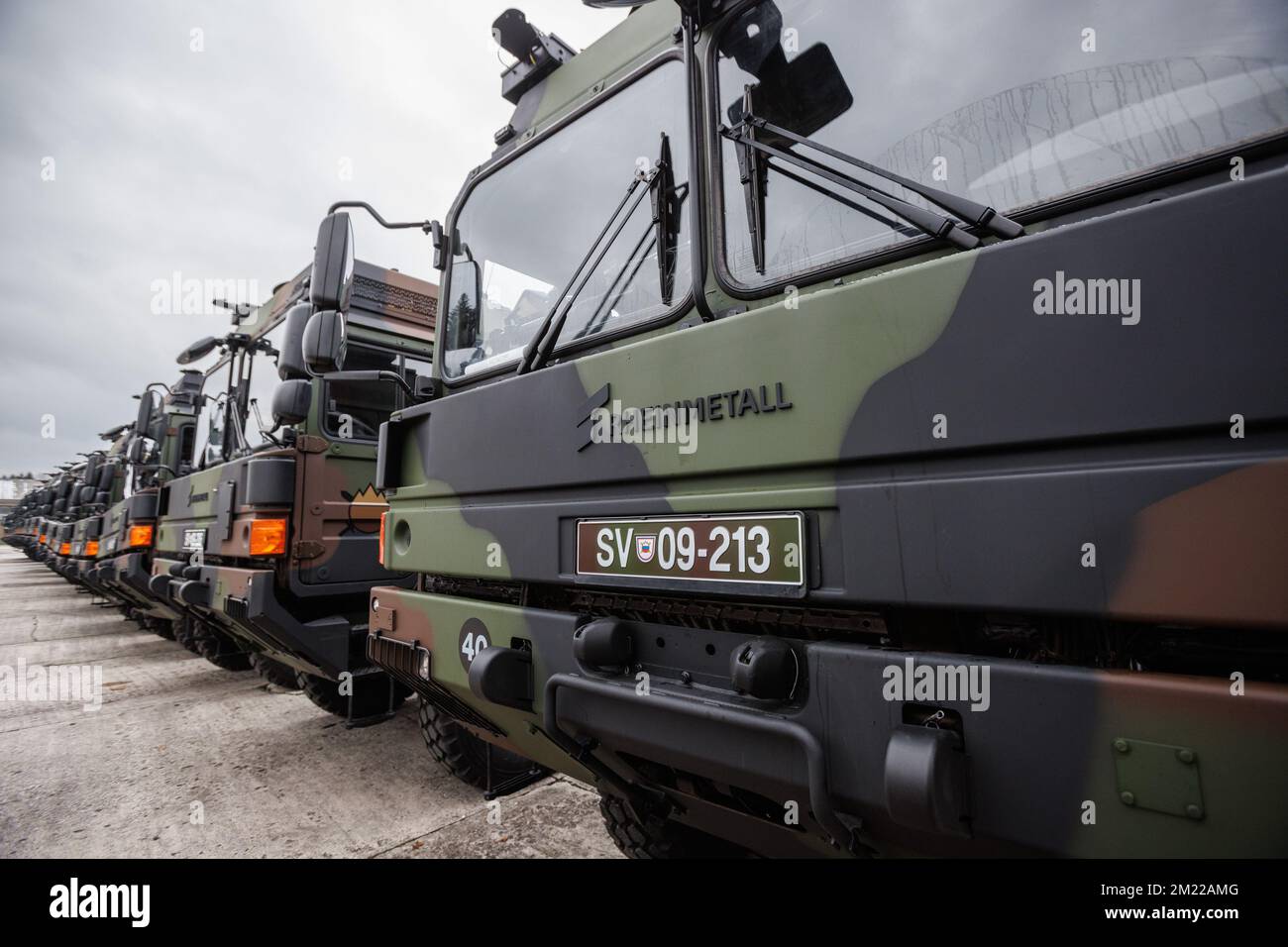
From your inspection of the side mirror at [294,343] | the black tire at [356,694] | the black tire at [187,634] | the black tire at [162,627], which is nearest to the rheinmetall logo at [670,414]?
the side mirror at [294,343]

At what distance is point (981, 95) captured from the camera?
125 centimetres

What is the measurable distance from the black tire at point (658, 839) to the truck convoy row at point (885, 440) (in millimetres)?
14

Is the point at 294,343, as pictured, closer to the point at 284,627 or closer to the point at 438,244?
the point at 438,244

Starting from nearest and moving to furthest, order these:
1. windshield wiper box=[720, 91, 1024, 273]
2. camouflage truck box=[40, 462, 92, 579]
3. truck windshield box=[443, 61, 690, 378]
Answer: windshield wiper box=[720, 91, 1024, 273] < truck windshield box=[443, 61, 690, 378] < camouflage truck box=[40, 462, 92, 579]

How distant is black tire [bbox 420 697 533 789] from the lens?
121 inches

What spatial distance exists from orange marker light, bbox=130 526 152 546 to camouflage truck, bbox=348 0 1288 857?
698 centimetres

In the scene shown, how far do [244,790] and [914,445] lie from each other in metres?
3.65

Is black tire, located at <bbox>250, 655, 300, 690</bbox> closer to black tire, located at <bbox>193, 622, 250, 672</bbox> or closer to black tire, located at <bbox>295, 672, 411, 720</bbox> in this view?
black tire, located at <bbox>295, 672, 411, 720</bbox>

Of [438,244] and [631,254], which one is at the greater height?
[438,244]

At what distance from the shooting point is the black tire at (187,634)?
7007 millimetres

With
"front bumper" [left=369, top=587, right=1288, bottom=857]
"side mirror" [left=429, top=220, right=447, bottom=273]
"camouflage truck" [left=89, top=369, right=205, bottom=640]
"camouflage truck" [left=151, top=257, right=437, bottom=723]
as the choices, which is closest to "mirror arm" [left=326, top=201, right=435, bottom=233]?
"side mirror" [left=429, top=220, right=447, bottom=273]

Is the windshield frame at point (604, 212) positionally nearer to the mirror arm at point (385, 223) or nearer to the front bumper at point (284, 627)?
the mirror arm at point (385, 223)

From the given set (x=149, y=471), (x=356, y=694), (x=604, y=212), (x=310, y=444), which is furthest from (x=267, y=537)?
(x=149, y=471)
